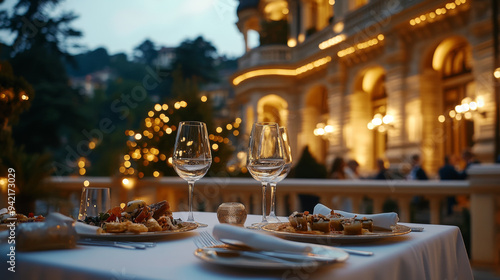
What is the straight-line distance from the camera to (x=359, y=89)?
17688 mm

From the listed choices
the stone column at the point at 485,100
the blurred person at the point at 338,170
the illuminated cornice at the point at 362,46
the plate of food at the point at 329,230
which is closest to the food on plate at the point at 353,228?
the plate of food at the point at 329,230

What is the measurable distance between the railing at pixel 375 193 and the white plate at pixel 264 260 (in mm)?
3140

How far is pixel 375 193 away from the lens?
427cm

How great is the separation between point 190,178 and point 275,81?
20.6 meters

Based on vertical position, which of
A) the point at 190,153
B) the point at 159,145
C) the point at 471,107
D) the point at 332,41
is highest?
the point at 332,41

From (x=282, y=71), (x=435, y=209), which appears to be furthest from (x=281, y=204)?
(x=282, y=71)

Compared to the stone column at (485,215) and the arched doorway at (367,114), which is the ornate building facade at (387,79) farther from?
the stone column at (485,215)

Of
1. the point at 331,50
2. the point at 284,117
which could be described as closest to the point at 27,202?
the point at 331,50

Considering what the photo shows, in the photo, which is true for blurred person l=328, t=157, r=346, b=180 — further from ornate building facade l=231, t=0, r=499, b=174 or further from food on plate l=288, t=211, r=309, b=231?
food on plate l=288, t=211, r=309, b=231

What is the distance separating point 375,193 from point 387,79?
11472 millimetres

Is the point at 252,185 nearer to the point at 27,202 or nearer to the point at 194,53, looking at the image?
the point at 27,202

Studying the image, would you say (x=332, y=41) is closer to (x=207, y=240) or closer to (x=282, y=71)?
(x=282, y=71)

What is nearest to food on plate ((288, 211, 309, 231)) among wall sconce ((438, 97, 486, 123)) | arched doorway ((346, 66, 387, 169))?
wall sconce ((438, 97, 486, 123))

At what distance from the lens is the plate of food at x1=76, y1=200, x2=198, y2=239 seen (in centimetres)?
126
